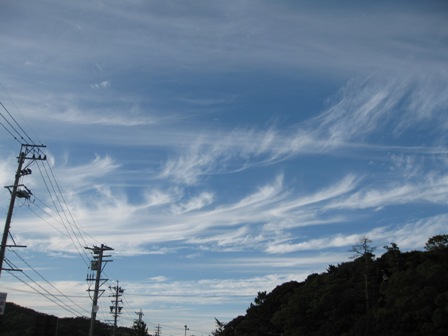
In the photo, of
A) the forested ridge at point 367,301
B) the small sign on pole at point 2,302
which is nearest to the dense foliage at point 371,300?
the forested ridge at point 367,301

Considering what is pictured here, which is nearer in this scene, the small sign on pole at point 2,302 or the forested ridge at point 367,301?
the small sign on pole at point 2,302

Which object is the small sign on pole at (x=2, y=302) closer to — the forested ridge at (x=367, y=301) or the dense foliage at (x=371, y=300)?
the forested ridge at (x=367, y=301)

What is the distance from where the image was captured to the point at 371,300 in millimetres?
54000

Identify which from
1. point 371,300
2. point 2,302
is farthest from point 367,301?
point 2,302

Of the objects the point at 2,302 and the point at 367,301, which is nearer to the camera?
the point at 2,302

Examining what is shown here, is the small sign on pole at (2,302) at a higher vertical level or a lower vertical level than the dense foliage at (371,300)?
lower

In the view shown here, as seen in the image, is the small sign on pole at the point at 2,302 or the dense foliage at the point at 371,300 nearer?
the small sign on pole at the point at 2,302

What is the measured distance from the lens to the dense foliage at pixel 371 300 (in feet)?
131

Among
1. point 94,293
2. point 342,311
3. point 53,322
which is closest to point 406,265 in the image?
point 342,311

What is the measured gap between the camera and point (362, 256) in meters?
49.8

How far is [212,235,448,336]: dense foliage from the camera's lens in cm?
3997

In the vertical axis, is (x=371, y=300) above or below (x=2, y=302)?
above

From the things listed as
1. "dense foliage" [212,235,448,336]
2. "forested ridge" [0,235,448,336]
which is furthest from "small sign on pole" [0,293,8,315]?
"dense foliage" [212,235,448,336]

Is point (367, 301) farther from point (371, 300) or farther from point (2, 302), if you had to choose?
point (2, 302)
